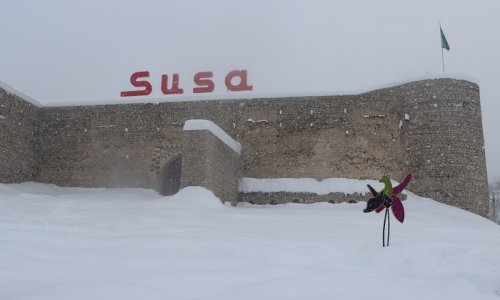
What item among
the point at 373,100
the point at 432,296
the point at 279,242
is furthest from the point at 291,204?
the point at 432,296

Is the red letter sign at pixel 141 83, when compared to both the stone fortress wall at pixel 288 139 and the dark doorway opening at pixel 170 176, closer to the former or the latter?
the stone fortress wall at pixel 288 139

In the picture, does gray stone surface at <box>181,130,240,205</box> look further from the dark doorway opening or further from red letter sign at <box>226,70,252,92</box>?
red letter sign at <box>226,70,252,92</box>

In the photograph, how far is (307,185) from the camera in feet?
49.2

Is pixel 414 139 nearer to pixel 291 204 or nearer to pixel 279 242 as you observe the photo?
pixel 291 204

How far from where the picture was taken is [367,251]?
6.47 metres

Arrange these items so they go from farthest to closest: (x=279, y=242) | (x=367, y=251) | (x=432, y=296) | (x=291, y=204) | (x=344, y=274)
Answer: (x=291, y=204)
(x=279, y=242)
(x=367, y=251)
(x=344, y=274)
(x=432, y=296)

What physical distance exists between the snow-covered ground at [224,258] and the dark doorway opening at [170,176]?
19.8 ft

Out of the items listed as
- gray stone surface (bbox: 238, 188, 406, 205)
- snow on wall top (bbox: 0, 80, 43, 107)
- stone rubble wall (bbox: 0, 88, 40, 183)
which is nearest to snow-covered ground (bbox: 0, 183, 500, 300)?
gray stone surface (bbox: 238, 188, 406, 205)

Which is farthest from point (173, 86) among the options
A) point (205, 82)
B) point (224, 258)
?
point (224, 258)

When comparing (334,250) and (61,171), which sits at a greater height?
(61,171)

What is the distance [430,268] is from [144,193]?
10976mm

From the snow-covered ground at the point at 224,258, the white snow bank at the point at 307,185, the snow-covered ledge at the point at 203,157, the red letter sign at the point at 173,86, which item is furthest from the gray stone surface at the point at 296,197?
the red letter sign at the point at 173,86

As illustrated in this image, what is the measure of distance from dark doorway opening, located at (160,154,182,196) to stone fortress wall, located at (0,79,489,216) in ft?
0.31

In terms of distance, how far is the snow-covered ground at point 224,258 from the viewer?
4578 mm
